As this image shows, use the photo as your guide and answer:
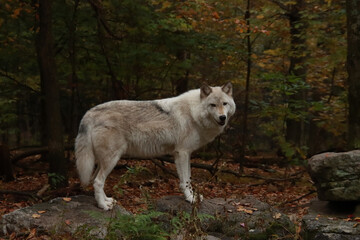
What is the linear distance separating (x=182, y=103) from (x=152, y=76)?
4.78 metres

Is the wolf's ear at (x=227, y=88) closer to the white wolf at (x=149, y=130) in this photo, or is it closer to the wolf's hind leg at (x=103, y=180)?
the white wolf at (x=149, y=130)

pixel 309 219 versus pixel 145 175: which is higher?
pixel 309 219

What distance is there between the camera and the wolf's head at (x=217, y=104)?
522 cm

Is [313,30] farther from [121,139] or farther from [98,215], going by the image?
[98,215]

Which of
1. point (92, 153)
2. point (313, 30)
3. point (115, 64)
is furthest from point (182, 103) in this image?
point (313, 30)

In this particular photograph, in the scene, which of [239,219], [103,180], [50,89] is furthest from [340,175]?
[50,89]

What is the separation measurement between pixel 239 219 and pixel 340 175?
6.69 feet

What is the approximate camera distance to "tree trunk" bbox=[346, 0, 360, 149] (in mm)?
6758

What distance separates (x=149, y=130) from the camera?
534 centimetres

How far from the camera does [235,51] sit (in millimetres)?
8930

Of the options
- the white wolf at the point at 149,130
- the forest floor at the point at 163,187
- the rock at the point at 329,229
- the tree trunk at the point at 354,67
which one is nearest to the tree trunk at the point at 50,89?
the forest floor at the point at 163,187

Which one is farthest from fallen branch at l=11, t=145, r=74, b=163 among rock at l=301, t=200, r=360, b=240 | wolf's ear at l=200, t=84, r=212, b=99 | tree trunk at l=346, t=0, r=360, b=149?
tree trunk at l=346, t=0, r=360, b=149

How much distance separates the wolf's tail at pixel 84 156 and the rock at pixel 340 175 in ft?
12.2

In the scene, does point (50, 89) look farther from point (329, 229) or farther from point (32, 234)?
point (329, 229)
